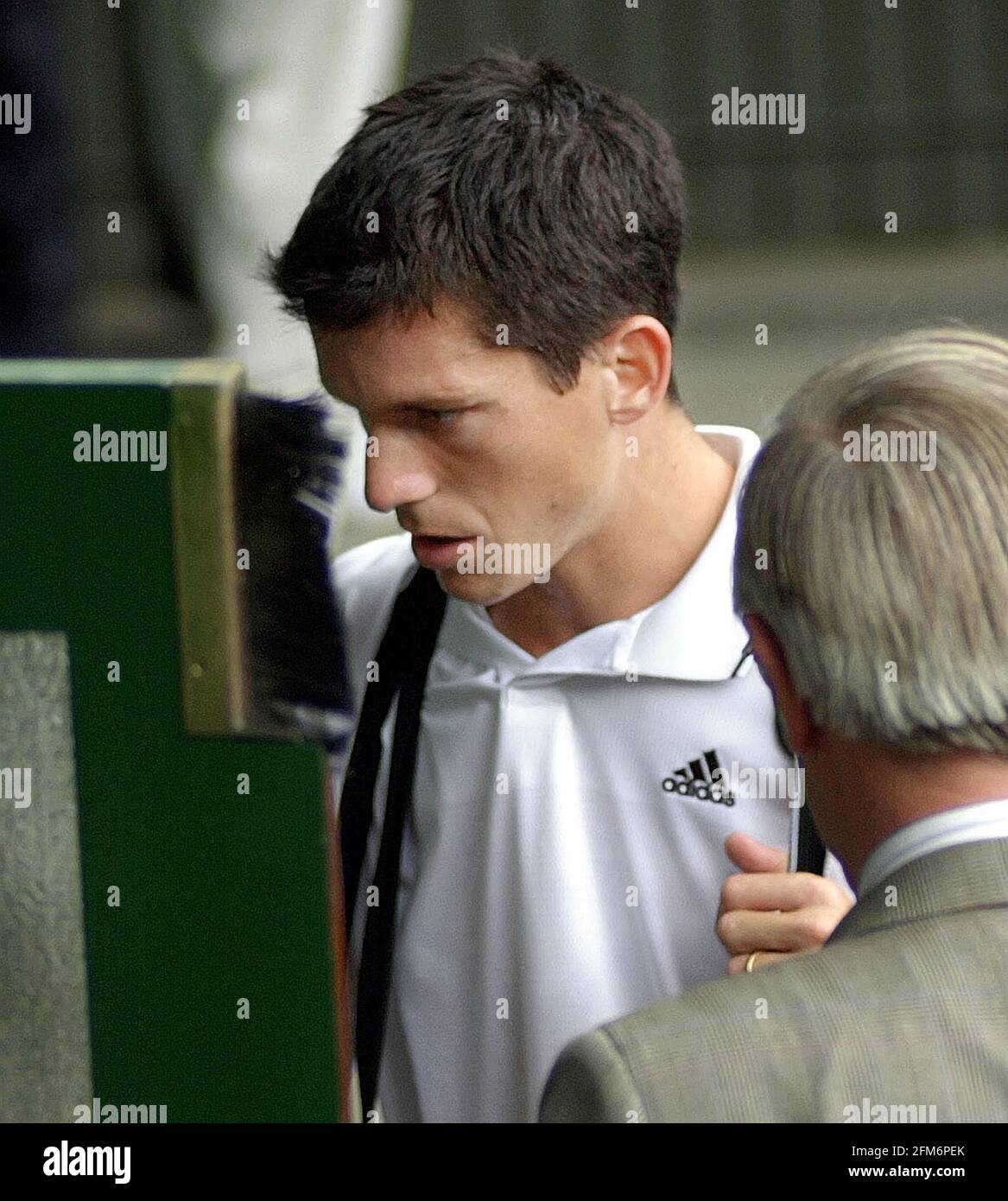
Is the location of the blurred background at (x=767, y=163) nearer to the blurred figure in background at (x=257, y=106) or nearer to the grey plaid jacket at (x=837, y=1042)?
the blurred figure in background at (x=257, y=106)

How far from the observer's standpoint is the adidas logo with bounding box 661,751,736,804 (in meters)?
1.94

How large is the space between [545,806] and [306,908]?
37 centimetres

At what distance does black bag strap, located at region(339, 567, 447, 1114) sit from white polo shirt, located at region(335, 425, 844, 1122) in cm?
2

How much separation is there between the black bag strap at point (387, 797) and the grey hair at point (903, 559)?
2.27 ft

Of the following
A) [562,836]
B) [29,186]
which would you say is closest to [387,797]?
[562,836]

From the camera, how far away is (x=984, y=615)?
53.6 inches

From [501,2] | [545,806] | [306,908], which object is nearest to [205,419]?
[306,908]

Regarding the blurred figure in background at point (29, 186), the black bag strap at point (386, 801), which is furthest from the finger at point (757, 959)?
the blurred figure in background at point (29, 186)

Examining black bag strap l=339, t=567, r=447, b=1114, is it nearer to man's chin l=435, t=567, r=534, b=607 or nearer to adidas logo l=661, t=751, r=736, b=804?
man's chin l=435, t=567, r=534, b=607

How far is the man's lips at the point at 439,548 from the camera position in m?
1.96

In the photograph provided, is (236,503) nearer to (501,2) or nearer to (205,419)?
(205,419)

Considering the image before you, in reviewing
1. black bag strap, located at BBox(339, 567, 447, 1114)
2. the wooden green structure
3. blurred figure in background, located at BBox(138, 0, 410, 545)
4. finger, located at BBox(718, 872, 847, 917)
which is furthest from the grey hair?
blurred figure in background, located at BBox(138, 0, 410, 545)

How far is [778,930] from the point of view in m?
1.75

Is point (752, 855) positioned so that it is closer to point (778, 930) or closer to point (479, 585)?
point (778, 930)
